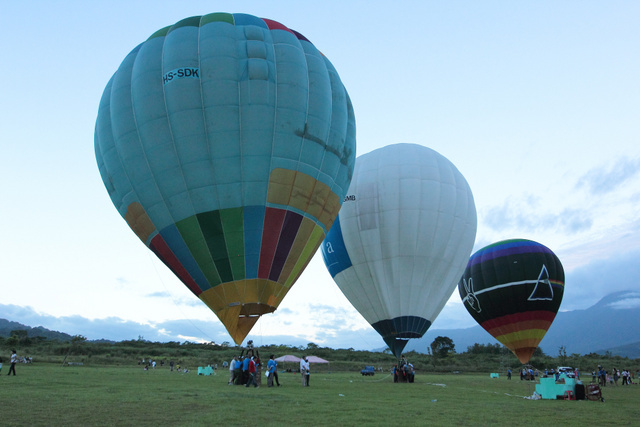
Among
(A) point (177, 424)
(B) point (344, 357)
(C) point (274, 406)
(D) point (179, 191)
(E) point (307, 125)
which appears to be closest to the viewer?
(A) point (177, 424)

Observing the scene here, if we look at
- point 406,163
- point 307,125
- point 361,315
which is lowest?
point 361,315

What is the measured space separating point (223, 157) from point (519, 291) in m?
21.5

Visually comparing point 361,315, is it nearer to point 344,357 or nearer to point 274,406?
point 274,406

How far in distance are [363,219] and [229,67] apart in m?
12.7

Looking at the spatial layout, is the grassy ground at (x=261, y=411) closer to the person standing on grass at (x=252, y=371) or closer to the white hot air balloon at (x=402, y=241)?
the person standing on grass at (x=252, y=371)

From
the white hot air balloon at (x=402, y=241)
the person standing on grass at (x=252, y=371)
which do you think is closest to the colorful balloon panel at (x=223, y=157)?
the person standing on grass at (x=252, y=371)

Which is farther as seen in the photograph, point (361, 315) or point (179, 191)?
point (361, 315)

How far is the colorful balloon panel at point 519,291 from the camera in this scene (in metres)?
29.3

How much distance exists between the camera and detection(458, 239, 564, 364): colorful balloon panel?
29297 mm

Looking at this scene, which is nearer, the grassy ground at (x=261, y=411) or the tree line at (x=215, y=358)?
the grassy ground at (x=261, y=411)

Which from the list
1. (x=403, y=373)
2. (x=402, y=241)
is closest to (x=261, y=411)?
(x=402, y=241)

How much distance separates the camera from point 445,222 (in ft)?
82.8

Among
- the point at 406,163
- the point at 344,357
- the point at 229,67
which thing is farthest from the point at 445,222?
the point at 344,357

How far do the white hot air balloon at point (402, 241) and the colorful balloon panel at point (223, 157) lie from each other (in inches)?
381
